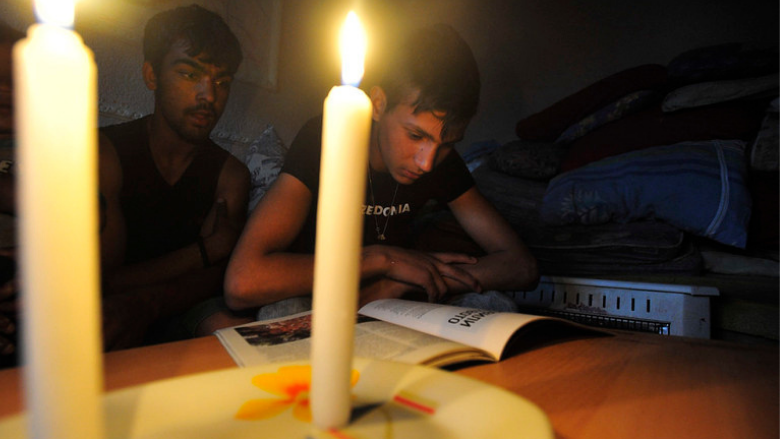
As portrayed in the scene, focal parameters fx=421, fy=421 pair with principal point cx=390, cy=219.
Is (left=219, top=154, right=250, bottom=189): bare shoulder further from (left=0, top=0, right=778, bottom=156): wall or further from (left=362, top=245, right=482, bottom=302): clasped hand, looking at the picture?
(left=362, top=245, right=482, bottom=302): clasped hand

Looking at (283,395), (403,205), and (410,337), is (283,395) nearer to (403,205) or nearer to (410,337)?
(410,337)

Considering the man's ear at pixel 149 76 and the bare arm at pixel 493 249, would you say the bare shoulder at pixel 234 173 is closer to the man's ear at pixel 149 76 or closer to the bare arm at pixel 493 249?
the man's ear at pixel 149 76

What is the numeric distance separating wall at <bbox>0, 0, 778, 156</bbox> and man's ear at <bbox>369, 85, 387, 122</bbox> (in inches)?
1.8

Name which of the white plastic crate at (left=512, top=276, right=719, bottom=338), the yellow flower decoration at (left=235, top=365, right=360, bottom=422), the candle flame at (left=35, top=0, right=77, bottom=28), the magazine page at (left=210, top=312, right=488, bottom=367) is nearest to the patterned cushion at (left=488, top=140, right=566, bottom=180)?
the white plastic crate at (left=512, top=276, right=719, bottom=338)

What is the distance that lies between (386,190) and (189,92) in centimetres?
48

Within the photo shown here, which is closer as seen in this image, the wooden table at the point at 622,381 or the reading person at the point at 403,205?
the wooden table at the point at 622,381

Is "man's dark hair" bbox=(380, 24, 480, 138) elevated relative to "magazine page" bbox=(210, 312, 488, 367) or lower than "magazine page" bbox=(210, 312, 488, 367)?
elevated

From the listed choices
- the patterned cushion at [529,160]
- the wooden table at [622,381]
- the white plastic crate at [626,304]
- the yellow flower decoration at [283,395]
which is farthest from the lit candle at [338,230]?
the patterned cushion at [529,160]

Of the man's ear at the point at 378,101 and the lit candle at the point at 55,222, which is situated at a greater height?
the man's ear at the point at 378,101

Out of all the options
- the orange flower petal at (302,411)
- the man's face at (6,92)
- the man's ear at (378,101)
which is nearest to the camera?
the orange flower petal at (302,411)

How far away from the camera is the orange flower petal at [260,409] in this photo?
223 millimetres

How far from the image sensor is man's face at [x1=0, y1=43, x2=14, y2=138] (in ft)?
1.63

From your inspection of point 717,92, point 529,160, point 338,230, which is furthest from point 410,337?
point 717,92

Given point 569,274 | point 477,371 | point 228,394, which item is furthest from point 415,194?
point 228,394
